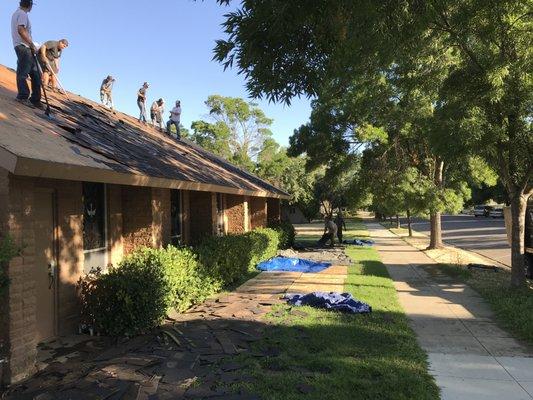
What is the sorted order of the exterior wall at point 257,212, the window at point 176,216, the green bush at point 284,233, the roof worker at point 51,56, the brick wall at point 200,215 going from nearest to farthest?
1. the roof worker at point 51,56
2. the window at point 176,216
3. the brick wall at point 200,215
4. the exterior wall at point 257,212
5. the green bush at point 284,233

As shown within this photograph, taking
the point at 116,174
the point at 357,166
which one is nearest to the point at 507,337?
the point at 116,174

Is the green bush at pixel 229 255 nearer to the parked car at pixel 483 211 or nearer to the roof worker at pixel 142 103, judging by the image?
the roof worker at pixel 142 103

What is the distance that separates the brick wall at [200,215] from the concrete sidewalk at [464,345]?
17.8 ft

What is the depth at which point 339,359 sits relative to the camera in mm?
6277

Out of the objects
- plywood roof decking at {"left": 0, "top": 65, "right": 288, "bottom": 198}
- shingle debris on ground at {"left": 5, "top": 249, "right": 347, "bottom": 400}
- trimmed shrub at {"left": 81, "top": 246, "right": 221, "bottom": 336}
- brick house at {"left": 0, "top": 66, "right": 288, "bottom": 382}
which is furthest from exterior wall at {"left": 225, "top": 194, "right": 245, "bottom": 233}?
trimmed shrub at {"left": 81, "top": 246, "right": 221, "bottom": 336}

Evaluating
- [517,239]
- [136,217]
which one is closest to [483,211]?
[517,239]

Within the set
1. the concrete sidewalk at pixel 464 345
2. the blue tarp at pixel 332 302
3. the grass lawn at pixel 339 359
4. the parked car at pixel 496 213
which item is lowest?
the concrete sidewalk at pixel 464 345

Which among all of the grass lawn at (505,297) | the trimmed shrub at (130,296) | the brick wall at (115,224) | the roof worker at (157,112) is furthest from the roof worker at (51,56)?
the grass lawn at (505,297)

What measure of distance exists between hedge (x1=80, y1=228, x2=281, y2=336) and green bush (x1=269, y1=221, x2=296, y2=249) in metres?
11.1

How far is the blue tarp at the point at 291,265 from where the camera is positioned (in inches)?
617

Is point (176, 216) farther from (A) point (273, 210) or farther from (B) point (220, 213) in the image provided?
(A) point (273, 210)

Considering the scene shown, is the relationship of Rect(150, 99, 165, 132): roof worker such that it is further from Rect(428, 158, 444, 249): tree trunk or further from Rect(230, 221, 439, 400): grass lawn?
Rect(428, 158, 444, 249): tree trunk

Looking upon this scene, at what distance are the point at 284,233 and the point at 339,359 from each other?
16262 mm

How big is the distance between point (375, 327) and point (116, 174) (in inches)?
184
